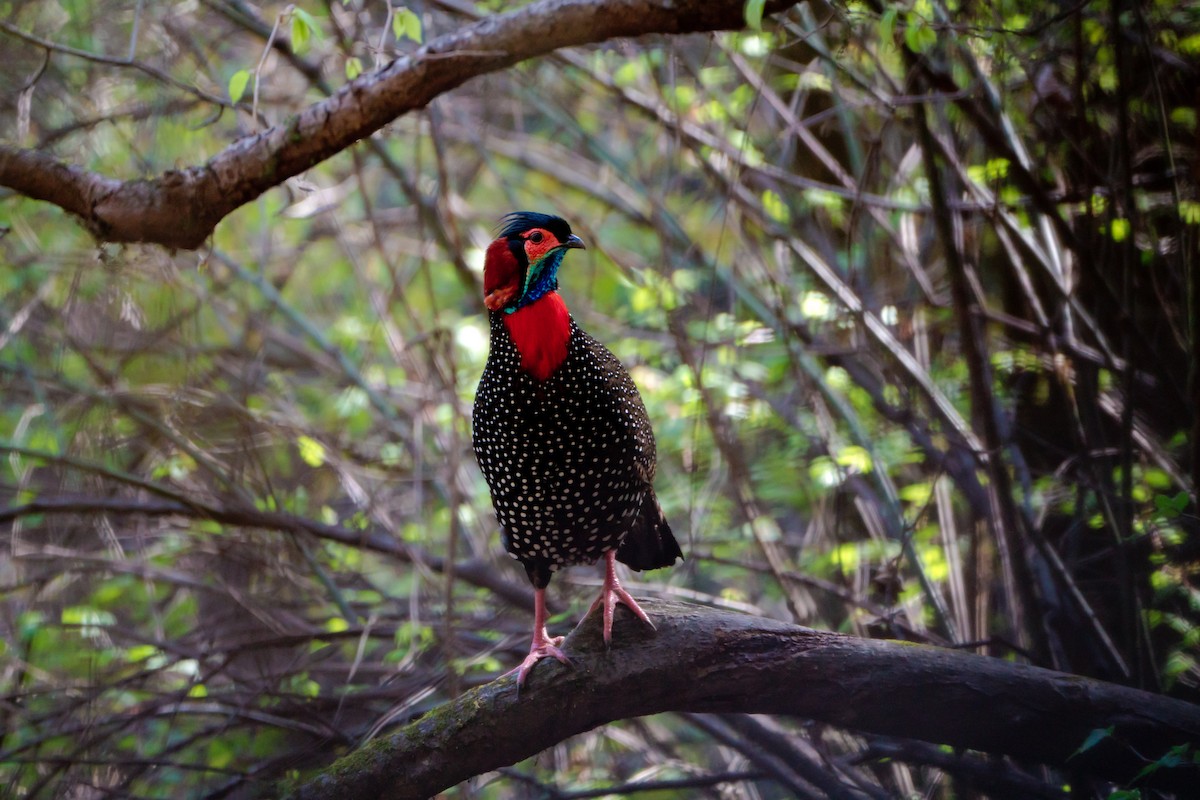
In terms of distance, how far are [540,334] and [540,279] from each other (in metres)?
0.12

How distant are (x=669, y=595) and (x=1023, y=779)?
138 cm

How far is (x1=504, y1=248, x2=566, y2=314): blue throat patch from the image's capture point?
222 centimetres

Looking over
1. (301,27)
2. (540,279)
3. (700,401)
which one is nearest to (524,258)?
(540,279)

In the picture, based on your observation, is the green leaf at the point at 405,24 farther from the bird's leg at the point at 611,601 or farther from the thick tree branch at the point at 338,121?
the bird's leg at the point at 611,601

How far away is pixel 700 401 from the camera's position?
143 inches

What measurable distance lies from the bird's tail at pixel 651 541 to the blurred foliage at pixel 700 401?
22.4 inches

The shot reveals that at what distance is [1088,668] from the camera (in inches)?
121

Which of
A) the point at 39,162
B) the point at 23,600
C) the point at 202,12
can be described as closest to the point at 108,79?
the point at 202,12

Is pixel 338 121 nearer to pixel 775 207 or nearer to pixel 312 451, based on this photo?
pixel 312 451

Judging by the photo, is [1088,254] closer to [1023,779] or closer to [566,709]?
[1023,779]

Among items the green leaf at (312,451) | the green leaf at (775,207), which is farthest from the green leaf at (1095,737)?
the green leaf at (312,451)

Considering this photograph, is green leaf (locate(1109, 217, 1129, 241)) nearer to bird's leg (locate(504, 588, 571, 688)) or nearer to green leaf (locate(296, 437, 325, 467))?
bird's leg (locate(504, 588, 571, 688))

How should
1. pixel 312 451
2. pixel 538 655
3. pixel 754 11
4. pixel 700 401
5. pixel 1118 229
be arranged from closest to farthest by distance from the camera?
1. pixel 754 11
2. pixel 538 655
3. pixel 1118 229
4. pixel 700 401
5. pixel 312 451

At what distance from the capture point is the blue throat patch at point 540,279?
2.22m
